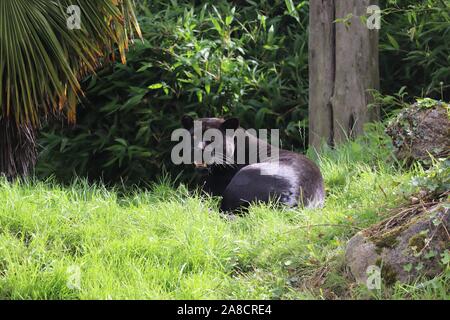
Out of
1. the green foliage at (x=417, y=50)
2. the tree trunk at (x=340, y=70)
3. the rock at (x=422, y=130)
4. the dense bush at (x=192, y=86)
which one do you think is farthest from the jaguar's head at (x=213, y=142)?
the green foliage at (x=417, y=50)

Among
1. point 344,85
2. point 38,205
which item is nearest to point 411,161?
point 344,85

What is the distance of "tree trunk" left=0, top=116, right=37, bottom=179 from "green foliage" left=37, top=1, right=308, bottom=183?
1.50 metres

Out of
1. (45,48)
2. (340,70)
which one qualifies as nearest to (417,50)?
(340,70)

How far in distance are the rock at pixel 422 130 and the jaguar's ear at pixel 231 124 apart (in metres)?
1.46

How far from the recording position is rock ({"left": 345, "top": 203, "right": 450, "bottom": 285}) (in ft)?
17.0

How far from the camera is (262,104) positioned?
9594 mm

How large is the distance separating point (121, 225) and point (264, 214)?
1.09m

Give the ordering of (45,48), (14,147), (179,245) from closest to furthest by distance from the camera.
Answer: (179,245) < (45,48) < (14,147)

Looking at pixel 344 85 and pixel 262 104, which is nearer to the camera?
pixel 344 85

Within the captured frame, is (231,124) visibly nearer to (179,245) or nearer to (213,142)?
(213,142)

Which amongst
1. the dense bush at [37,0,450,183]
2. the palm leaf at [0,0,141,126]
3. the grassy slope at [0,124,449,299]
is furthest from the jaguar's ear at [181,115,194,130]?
the dense bush at [37,0,450,183]

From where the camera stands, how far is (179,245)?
19.9 feet

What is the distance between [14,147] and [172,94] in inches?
94.8
